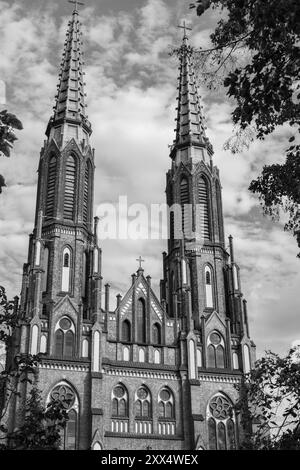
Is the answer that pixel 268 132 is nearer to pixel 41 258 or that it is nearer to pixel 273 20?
pixel 273 20

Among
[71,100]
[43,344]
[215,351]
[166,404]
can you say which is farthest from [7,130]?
[71,100]

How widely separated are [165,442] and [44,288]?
13499 millimetres

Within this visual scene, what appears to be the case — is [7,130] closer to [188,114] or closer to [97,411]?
[97,411]

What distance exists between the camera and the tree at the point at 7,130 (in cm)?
980

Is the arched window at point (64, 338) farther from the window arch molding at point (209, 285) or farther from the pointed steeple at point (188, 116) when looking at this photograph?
the pointed steeple at point (188, 116)

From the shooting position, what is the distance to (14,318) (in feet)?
47.3

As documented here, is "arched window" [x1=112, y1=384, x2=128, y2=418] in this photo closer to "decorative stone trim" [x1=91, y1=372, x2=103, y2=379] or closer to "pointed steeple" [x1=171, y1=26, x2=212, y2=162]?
"decorative stone trim" [x1=91, y1=372, x2=103, y2=379]

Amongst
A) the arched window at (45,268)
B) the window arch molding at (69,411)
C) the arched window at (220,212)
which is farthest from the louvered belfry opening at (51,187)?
the arched window at (220,212)

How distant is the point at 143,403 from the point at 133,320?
589cm

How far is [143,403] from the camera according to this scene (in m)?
38.3

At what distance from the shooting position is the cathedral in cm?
3712

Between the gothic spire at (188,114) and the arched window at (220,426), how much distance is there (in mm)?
23063

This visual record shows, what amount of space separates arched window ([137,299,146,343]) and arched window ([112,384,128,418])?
389 cm

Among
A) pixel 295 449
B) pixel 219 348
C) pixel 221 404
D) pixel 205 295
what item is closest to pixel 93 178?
pixel 205 295
